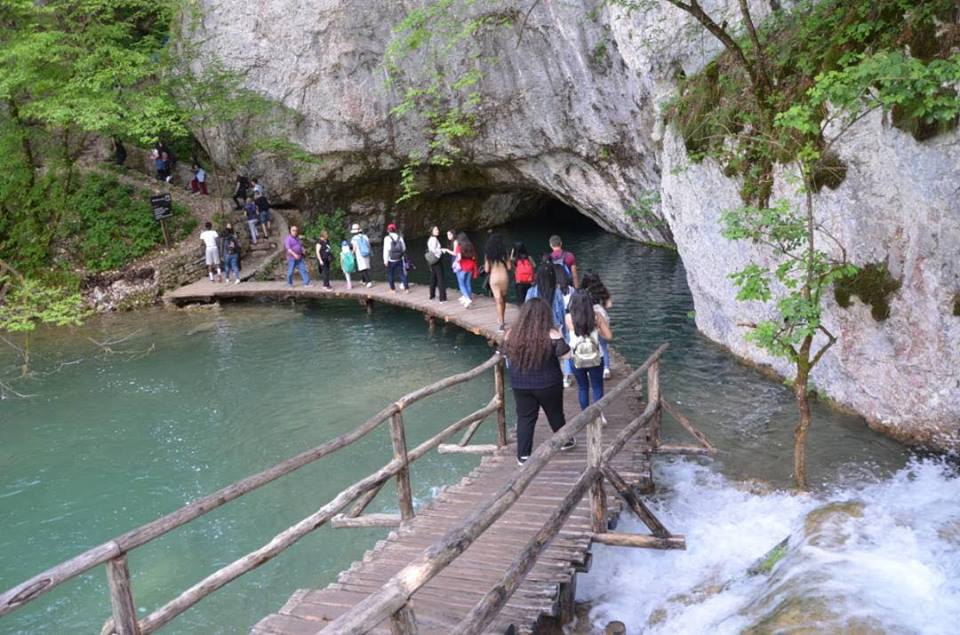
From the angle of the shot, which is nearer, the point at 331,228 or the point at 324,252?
the point at 324,252

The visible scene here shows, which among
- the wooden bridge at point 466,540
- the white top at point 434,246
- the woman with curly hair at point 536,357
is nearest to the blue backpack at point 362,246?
the white top at point 434,246

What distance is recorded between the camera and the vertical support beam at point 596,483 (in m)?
6.59

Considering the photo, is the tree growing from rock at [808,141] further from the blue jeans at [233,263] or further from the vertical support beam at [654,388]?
the blue jeans at [233,263]

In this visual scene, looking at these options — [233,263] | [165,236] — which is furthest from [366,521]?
[165,236]

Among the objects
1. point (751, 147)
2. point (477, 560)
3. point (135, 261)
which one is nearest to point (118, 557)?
point (477, 560)

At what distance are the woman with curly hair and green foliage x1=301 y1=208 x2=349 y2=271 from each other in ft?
66.9

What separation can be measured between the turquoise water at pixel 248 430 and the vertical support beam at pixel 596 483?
3.08 m

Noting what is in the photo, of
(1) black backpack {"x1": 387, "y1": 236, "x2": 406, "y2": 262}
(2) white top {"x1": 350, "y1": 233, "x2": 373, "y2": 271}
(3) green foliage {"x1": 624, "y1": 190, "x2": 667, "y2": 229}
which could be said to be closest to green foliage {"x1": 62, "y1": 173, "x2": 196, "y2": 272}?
(2) white top {"x1": 350, "y1": 233, "x2": 373, "y2": 271}

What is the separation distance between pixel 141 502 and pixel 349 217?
20.4 metres

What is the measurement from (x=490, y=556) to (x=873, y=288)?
6.11m

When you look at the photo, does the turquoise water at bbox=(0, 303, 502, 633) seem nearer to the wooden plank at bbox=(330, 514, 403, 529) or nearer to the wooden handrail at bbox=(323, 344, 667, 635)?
the wooden plank at bbox=(330, 514, 403, 529)

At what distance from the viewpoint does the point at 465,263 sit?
591 inches

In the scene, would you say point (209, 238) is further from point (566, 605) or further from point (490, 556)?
point (566, 605)

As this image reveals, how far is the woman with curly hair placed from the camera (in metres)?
7.25
